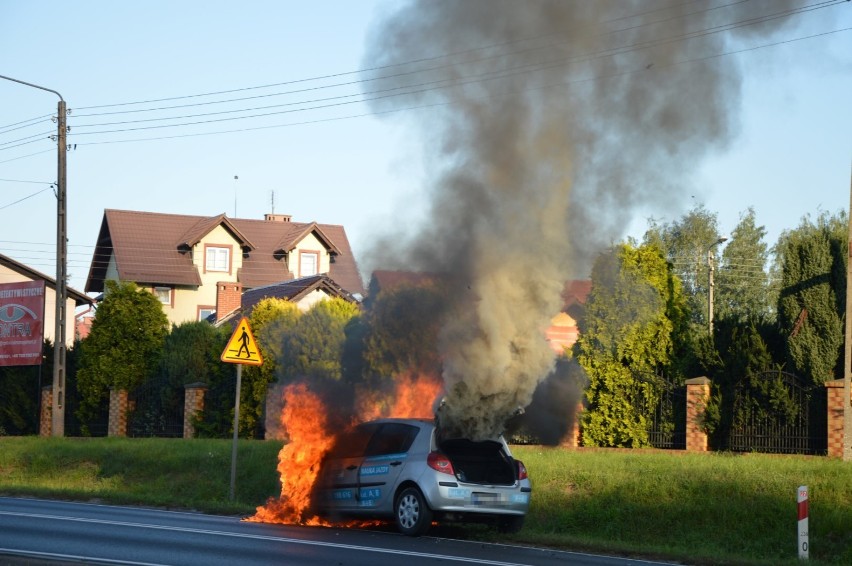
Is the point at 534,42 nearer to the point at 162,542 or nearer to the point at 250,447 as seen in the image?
the point at 162,542

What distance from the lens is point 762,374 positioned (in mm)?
23531

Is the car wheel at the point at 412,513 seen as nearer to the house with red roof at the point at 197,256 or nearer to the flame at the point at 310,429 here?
the flame at the point at 310,429

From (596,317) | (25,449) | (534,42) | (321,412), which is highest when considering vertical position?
(534,42)

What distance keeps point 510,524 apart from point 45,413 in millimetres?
28553

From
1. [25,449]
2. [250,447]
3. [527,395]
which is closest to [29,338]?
[25,449]

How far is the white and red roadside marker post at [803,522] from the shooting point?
15039 millimetres

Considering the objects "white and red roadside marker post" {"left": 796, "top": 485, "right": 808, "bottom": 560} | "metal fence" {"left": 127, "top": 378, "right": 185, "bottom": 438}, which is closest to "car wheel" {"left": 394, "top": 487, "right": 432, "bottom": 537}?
"white and red roadside marker post" {"left": 796, "top": 485, "right": 808, "bottom": 560}

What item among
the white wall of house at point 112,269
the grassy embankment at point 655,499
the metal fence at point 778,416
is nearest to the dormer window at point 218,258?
the white wall of house at point 112,269

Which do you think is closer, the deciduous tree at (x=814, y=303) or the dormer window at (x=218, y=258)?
the deciduous tree at (x=814, y=303)

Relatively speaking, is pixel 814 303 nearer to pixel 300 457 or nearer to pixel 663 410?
pixel 663 410

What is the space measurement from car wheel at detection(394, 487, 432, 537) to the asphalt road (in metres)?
0.17

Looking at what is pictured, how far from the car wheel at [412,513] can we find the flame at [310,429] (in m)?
1.76

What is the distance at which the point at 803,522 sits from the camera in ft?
49.5

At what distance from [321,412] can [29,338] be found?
2781 centimetres
